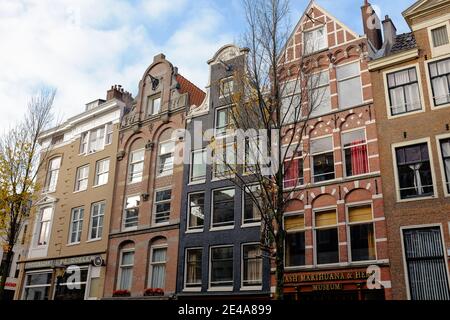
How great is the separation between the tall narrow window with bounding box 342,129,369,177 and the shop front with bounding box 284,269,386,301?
4423 mm

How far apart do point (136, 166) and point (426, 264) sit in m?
18.7

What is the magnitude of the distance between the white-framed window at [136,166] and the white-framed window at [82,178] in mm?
4498

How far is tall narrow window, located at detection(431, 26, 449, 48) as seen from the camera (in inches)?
782

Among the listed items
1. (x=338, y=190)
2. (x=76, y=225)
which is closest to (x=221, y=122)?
(x=338, y=190)

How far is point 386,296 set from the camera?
1758 cm

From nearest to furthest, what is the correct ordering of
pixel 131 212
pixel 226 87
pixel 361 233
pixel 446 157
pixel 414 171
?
pixel 446 157
pixel 414 171
pixel 361 233
pixel 226 87
pixel 131 212

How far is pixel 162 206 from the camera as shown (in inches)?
1074

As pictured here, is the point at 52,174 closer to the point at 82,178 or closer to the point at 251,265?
the point at 82,178

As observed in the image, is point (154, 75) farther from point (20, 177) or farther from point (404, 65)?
point (404, 65)

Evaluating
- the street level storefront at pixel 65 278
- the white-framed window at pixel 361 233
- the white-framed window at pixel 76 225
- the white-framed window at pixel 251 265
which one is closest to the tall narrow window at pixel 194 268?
the white-framed window at pixel 251 265

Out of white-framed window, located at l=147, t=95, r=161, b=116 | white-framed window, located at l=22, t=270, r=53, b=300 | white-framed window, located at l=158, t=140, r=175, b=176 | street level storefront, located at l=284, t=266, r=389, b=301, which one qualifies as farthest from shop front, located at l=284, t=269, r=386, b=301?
white-framed window, located at l=22, t=270, r=53, b=300

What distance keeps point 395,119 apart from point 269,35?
21.9 ft

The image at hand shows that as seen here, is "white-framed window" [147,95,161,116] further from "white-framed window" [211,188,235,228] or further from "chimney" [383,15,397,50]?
"chimney" [383,15,397,50]

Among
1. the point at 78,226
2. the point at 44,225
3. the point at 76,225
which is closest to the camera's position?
the point at 78,226
